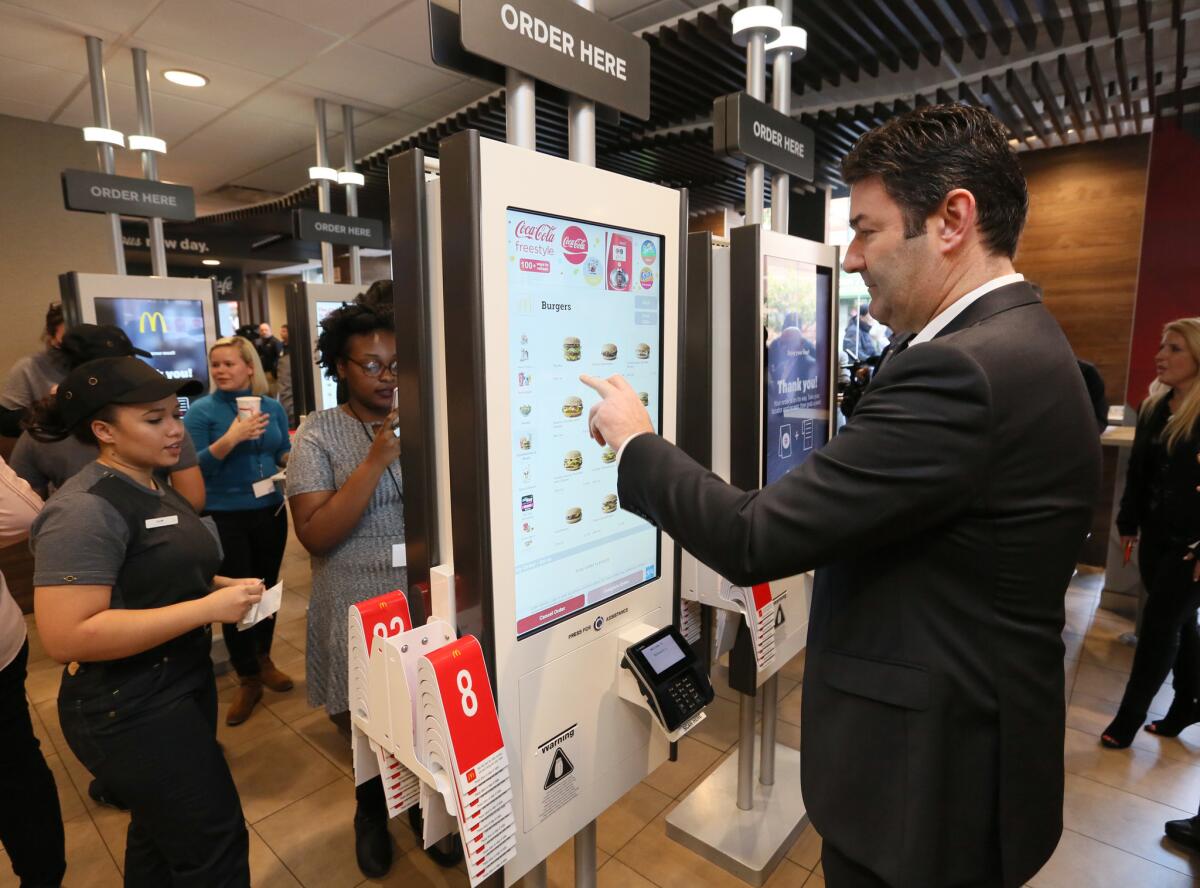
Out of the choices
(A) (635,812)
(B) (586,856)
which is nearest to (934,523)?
(B) (586,856)

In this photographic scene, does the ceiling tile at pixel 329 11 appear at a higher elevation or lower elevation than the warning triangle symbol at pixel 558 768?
higher

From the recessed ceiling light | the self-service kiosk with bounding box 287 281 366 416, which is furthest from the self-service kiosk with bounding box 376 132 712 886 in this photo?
the recessed ceiling light

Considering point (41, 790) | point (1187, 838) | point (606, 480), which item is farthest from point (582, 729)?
point (1187, 838)

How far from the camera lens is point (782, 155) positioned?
213 cm

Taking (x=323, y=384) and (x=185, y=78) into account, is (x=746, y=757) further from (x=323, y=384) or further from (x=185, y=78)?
(x=185, y=78)

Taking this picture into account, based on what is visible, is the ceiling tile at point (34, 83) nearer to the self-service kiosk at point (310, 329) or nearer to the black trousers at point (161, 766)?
the self-service kiosk at point (310, 329)

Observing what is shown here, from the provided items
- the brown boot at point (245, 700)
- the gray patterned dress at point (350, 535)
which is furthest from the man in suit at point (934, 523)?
the brown boot at point (245, 700)

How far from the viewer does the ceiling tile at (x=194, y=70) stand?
445 cm

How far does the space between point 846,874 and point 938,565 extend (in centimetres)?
60

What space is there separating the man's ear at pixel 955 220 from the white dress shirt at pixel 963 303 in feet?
0.24

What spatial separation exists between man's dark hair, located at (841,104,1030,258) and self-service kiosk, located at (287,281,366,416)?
3.62m

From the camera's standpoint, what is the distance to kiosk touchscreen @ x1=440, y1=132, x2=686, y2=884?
1.12 meters

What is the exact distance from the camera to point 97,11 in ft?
12.5

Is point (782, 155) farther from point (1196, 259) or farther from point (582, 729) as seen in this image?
point (1196, 259)
